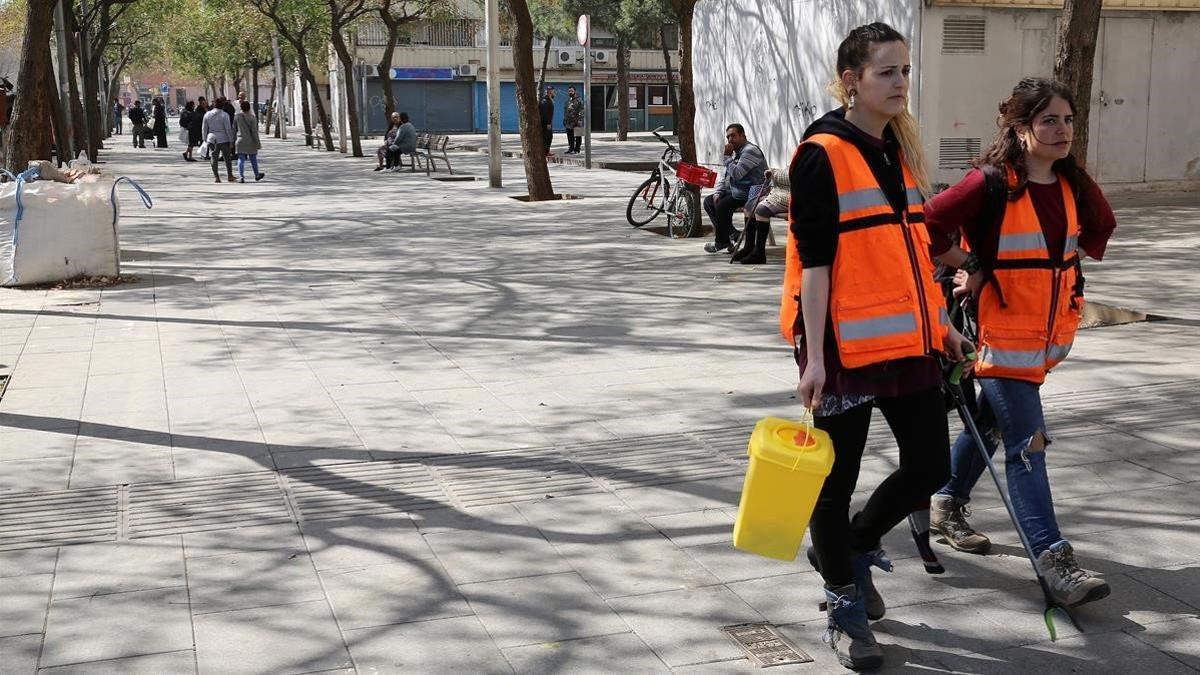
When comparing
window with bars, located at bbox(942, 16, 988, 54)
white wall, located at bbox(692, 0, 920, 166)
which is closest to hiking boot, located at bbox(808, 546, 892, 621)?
white wall, located at bbox(692, 0, 920, 166)

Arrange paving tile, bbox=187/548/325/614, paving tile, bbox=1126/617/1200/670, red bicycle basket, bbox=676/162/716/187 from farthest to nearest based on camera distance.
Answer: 1. red bicycle basket, bbox=676/162/716/187
2. paving tile, bbox=187/548/325/614
3. paving tile, bbox=1126/617/1200/670

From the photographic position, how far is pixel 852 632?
3.73 m

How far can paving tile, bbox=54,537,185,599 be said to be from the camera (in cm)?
450

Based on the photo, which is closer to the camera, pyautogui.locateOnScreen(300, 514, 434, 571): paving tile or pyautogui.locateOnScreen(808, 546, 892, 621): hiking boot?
pyautogui.locateOnScreen(808, 546, 892, 621): hiking boot

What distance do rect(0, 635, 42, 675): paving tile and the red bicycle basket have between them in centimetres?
1061

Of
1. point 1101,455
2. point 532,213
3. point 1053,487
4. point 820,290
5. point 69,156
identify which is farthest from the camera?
point 69,156

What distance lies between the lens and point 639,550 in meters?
4.77

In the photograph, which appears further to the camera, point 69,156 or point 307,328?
point 69,156

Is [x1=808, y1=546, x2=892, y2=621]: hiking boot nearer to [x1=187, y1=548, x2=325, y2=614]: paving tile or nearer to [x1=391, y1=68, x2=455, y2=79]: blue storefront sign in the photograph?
[x1=187, y1=548, x2=325, y2=614]: paving tile

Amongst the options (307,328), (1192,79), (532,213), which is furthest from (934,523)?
(1192,79)

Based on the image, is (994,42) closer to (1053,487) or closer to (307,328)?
(307,328)

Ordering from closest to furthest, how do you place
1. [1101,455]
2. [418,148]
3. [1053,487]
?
[1053,487] < [1101,455] < [418,148]

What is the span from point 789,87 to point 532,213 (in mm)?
6450

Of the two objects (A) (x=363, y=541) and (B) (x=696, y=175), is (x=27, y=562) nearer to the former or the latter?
(A) (x=363, y=541)
